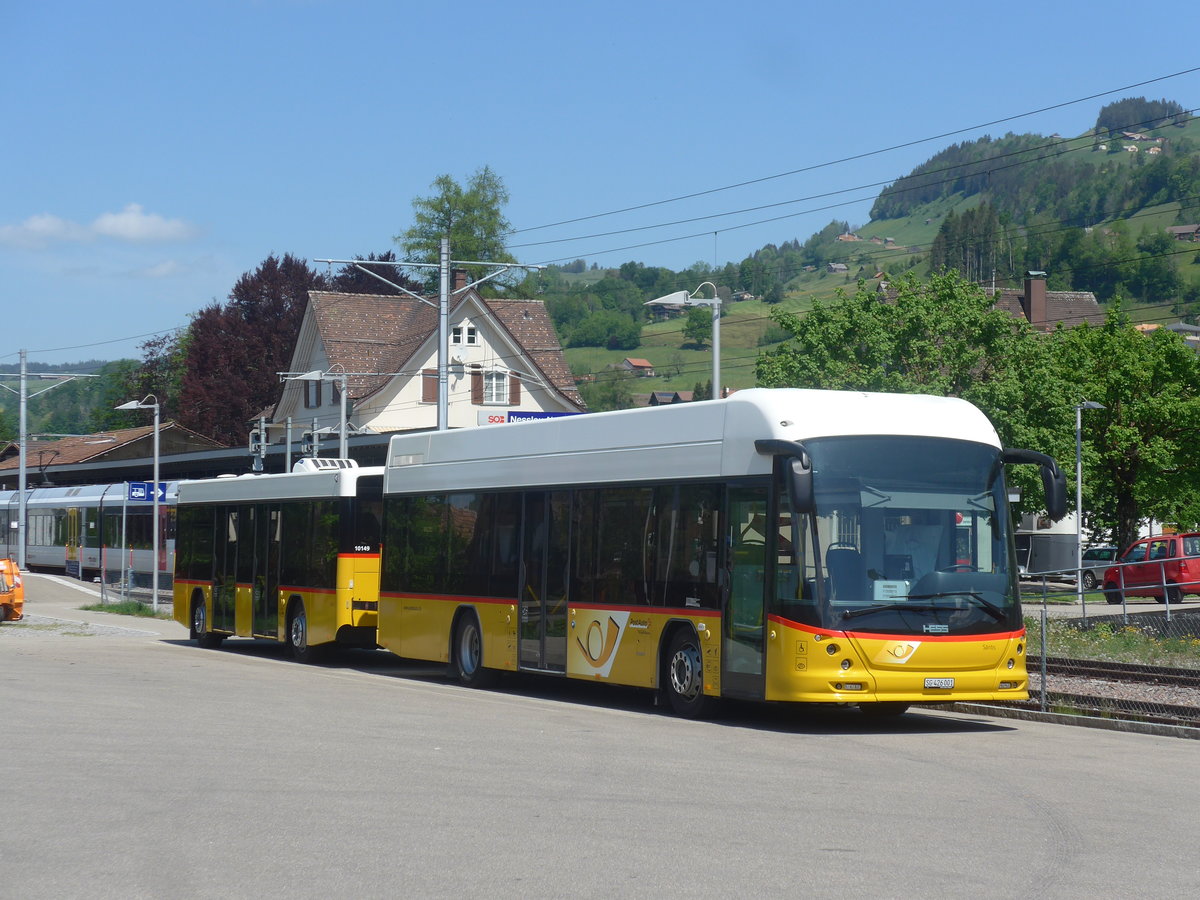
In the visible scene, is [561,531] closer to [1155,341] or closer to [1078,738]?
[1078,738]

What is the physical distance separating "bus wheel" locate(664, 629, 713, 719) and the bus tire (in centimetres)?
1410

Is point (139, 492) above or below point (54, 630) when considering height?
above

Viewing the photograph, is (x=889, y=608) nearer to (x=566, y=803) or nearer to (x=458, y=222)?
(x=566, y=803)

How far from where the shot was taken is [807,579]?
46.6ft

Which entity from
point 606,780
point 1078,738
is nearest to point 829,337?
point 1078,738

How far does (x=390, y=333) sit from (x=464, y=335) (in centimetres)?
466

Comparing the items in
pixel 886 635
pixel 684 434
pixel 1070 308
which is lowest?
pixel 886 635

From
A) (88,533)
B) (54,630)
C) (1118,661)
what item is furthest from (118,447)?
(1118,661)

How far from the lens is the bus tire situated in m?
28.2

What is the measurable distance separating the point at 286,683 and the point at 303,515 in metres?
4.94

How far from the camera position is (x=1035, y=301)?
96.8m

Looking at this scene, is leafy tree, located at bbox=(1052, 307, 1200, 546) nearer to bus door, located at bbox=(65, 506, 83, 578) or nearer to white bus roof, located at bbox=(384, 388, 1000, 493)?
bus door, located at bbox=(65, 506, 83, 578)

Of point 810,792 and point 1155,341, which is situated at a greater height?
point 1155,341

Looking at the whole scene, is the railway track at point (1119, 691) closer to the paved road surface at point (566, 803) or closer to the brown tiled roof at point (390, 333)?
the paved road surface at point (566, 803)
